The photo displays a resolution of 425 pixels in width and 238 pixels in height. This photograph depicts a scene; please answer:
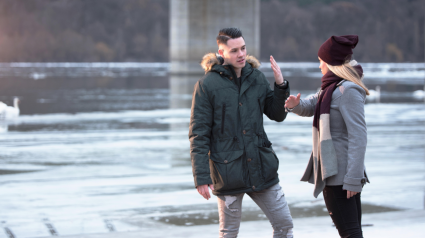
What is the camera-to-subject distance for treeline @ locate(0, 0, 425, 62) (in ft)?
427

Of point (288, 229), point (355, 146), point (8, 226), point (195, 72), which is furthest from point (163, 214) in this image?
point (195, 72)

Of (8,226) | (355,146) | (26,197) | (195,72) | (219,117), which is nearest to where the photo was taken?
(355,146)

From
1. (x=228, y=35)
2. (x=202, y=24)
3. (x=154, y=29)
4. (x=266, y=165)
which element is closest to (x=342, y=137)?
(x=266, y=165)

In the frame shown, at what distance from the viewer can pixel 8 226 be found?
5430 millimetres

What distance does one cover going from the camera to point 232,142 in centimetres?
371

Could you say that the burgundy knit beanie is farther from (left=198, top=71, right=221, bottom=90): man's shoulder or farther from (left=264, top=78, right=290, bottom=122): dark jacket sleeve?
(left=198, top=71, right=221, bottom=90): man's shoulder

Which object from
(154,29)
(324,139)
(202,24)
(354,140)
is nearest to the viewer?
(354,140)

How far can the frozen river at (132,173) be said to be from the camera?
5836 mm

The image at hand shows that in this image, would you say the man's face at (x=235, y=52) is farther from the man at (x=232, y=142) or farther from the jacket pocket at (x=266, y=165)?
the jacket pocket at (x=266, y=165)

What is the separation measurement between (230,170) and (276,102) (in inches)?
22.9

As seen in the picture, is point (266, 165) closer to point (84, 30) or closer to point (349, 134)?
point (349, 134)

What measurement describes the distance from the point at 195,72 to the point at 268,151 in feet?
138

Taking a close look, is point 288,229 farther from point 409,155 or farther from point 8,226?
point 409,155

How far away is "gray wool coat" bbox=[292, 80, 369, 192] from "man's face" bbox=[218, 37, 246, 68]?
0.65m
